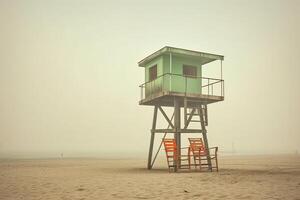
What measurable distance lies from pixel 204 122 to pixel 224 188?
319 inches

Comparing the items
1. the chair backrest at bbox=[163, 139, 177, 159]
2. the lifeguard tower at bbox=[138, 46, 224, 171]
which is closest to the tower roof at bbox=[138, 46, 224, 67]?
the lifeguard tower at bbox=[138, 46, 224, 171]

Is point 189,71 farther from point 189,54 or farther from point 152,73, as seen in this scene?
point 152,73

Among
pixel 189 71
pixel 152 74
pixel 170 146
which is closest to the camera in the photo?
pixel 170 146

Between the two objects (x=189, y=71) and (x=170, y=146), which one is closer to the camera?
(x=170, y=146)

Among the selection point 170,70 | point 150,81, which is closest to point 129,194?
point 170,70

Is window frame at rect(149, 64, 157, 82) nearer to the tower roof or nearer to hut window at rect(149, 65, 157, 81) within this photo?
hut window at rect(149, 65, 157, 81)

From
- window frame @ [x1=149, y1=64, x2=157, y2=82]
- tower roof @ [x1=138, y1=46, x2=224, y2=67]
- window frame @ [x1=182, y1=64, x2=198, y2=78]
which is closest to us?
tower roof @ [x1=138, y1=46, x2=224, y2=67]

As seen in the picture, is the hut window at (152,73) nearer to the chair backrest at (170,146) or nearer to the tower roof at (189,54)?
the tower roof at (189,54)

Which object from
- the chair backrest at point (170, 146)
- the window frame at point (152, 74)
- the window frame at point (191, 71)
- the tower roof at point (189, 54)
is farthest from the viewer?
the window frame at point (152, 74)

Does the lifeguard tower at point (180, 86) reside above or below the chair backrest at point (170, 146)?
above

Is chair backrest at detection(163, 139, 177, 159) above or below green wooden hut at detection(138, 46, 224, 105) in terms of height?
below

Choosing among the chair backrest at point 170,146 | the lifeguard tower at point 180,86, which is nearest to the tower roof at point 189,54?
the lifeguard tower at point 180,86

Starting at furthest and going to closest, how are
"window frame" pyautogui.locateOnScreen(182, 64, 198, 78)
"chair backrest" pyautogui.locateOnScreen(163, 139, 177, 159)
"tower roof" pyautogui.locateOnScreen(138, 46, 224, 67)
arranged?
"window frame" pyautogui.locateOnScreen(182, 64, 198, 78)
"tower roof" pyautogui.locateOnScreen(138, 46, 224, 67)
"chair backrest" pyautogui.locateOnScreen(163, 139, 177, 159)

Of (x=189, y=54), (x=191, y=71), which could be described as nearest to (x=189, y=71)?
(x=191, y=71)
